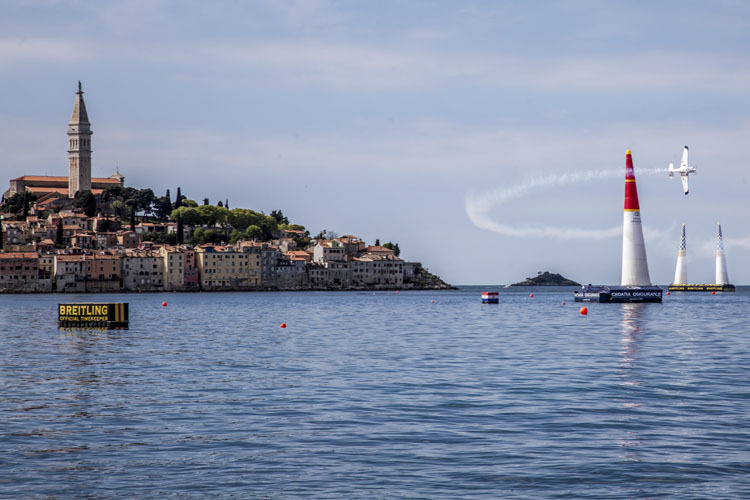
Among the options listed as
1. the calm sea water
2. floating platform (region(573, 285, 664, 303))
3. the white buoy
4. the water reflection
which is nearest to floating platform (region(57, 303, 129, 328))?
the calm sea water

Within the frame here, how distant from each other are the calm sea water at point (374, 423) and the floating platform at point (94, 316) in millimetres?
19512

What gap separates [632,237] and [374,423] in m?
85.9

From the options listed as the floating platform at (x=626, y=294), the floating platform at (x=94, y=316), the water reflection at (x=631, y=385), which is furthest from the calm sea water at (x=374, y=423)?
the floating platform at (x=626, y=294)

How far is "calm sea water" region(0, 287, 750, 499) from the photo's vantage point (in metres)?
16.9

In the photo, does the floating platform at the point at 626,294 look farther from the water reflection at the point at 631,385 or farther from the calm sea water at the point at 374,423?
the calm sea water at the point at 374,423

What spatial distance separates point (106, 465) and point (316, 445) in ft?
14.7

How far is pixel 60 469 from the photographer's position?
18016mm

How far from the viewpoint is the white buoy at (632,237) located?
4085 inches

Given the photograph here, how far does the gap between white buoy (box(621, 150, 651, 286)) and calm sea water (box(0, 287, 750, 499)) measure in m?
58.4

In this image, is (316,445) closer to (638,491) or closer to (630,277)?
(638,491)

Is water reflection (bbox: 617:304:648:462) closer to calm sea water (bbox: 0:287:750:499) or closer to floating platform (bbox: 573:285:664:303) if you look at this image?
calm sea water (bbox: 0:287:750:499)

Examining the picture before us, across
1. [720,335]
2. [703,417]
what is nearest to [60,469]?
[703,417]

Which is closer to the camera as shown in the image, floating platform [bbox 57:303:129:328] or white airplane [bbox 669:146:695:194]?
floating platform [bbox 57:303:129:328]

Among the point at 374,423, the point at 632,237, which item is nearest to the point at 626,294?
the point at 632,237
